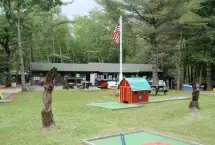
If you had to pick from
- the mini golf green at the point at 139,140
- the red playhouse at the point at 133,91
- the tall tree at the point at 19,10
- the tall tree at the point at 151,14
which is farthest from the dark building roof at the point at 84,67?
the mini golf green at the point at 139,140

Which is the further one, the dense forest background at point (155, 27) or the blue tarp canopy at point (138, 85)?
the dense forest background at point (155, 27)

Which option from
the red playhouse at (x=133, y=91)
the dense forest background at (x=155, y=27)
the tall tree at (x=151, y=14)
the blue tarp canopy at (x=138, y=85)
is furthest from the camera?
the dense forest background at (x=155, y=27)

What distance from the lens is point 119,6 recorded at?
26797mm

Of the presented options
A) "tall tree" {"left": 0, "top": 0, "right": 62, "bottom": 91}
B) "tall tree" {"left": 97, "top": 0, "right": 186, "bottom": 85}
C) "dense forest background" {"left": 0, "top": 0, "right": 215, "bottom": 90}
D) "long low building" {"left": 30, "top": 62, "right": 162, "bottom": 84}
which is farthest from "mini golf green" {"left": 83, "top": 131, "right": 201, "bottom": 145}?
"long low building" {"left": 30, "top": 62, "right": 162, "bottom": 84}

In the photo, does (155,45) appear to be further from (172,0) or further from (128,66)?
(128,66)

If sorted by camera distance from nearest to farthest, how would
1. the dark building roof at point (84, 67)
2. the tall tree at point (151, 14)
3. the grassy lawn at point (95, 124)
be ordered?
the grassy lawn at point (95, 124)
the tall tree at point (151, 14)
the dark building roof at point (84, 67)

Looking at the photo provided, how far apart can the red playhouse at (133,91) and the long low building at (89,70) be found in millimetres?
21237

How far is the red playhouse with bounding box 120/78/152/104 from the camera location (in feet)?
51.7

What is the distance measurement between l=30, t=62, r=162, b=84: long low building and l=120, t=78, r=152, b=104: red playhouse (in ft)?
69.7

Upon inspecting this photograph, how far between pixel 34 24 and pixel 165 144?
31.0 metres

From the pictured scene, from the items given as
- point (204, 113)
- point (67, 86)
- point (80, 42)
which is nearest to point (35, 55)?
point (80, 42)

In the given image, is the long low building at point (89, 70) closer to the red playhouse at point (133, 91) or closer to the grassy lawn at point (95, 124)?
the red playhouse at point (133, 91)

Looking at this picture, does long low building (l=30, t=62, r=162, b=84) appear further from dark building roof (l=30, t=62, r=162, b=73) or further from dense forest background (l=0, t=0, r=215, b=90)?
dense forest background (l=0, t=0, r=215, b=90)

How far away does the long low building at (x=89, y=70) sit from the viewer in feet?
124
